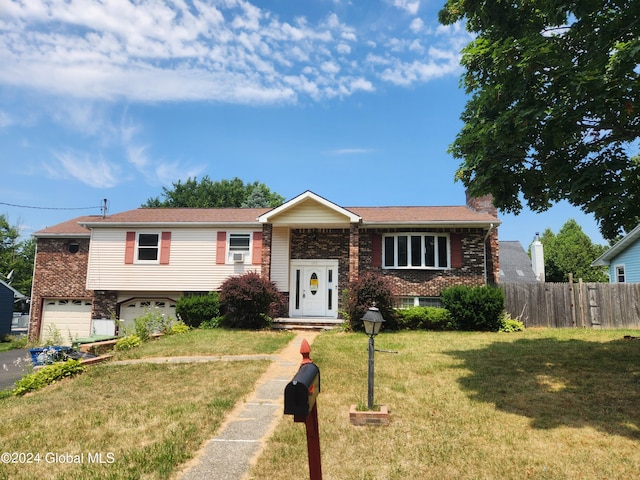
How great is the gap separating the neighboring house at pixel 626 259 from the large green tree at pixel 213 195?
30386 mm

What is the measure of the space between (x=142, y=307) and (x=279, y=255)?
23.7ft

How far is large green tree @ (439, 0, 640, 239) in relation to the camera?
20.0ft

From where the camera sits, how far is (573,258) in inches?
1400

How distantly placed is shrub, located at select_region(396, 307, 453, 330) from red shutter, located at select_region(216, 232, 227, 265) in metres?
8.08

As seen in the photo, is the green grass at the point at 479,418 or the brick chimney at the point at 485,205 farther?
the brick chimney at the point at 485,205

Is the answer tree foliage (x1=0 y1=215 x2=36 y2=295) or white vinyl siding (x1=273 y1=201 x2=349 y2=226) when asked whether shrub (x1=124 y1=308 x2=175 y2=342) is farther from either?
tree foliage (x1=0 y1=215 x2=36 y2=295)

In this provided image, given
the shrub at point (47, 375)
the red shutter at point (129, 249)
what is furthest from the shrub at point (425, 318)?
the red shutter at point (129, 249)

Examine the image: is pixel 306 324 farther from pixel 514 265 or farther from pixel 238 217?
pixel 514 265

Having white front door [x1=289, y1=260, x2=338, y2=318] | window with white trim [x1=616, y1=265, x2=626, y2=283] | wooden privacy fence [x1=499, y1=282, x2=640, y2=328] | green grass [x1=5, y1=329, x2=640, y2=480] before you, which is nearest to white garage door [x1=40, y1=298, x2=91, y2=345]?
white front door [x1=289, y1=260, x2=338, y2=318]

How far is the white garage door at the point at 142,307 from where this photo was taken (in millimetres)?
18812

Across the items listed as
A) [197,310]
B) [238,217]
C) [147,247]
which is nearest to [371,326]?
[197,310]

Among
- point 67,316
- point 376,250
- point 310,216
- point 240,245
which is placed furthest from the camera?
point 67,316

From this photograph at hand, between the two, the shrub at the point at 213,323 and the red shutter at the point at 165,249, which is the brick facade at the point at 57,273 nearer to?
the red shutter at the point at 165,249

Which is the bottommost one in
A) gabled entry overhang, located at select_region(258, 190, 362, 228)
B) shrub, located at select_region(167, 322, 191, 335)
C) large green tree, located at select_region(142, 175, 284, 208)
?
shrub, located at select_region(167, 322, 191, 335)
